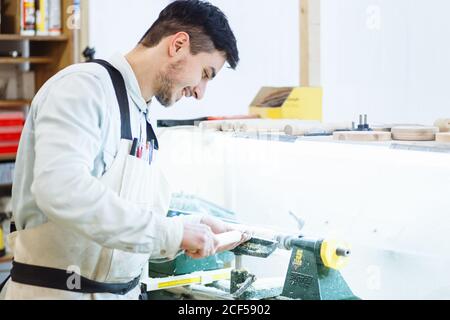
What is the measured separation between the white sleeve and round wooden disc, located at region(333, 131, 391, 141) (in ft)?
2.66

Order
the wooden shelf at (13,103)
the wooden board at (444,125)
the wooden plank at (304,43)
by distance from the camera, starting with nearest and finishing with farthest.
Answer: the wooden board at (444,125)
the wooden plank at (304,43)
the wooden shelf at (13,103)

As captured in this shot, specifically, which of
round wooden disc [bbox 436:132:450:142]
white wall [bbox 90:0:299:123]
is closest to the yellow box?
round wooden disc [bbox 436:132:450:142]

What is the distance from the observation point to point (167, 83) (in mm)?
1867

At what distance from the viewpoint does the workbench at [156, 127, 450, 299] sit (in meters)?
2.08

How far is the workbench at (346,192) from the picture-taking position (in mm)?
2076

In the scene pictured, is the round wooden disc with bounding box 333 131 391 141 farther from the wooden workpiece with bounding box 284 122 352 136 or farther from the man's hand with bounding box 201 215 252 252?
the man's hand with bounding box 201 215 252 252

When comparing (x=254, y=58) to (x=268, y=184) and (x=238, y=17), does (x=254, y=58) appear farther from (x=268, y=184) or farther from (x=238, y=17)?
(x=268, y=184)

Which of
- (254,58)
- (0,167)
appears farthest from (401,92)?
(0,167)

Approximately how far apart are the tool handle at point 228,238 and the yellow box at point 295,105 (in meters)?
1.08

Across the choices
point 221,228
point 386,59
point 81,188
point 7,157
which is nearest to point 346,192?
point 221,228

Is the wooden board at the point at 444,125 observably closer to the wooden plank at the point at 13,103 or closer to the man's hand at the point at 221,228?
the man's hand at the point at 221,228

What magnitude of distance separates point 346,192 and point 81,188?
111 centimetres

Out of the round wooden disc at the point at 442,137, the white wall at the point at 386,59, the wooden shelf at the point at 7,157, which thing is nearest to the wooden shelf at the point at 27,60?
the wooden shelf at the point at 7,157
